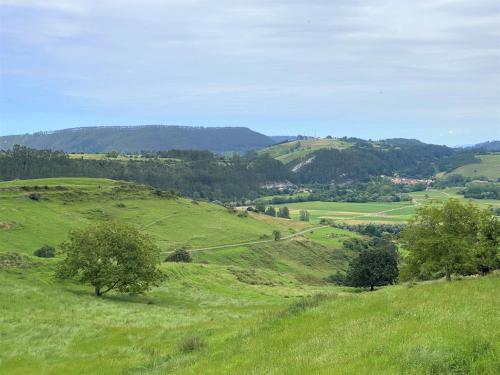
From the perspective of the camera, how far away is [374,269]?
288 ft

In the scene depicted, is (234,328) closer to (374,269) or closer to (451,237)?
(451,237)

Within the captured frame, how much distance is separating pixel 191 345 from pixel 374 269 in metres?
70.4

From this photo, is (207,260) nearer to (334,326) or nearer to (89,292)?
(89,292)

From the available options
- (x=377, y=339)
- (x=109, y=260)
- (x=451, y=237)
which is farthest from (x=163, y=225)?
(x=377, y=339)

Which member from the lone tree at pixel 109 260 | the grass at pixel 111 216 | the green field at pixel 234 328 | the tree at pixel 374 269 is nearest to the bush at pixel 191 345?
the green field at pixel 234 328

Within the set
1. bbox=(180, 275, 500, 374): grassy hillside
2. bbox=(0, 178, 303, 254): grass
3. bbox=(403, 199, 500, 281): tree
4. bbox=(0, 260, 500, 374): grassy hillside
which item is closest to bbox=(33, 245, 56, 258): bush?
bbox=(0, 178, 303, 254): grass

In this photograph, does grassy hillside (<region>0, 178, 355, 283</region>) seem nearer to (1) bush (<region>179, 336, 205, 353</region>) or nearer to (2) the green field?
(2) the green field

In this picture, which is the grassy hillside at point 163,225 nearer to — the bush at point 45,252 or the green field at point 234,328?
the bush at point 45,252

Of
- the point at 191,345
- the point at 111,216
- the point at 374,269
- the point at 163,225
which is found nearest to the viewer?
the point at 191,345

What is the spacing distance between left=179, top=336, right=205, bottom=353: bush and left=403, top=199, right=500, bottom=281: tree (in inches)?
1017

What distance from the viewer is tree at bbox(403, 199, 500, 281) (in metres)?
40.1

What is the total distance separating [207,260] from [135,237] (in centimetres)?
6728

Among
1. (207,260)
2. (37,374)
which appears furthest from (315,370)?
(207,260)

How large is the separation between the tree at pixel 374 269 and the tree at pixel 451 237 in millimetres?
43798
